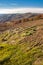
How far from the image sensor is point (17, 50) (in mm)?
33125

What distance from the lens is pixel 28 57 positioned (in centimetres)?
2995

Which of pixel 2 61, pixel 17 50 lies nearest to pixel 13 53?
pixel 17 50

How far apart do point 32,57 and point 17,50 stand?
14.3 ft

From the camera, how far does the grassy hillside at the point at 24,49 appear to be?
2915 centimetres

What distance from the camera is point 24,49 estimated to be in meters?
32.8

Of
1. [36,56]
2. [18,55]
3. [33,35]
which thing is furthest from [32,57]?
[33,35]

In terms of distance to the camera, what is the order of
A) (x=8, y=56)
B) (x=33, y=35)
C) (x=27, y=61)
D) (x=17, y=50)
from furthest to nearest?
(x=33, y=35)
(x=17, y=50)
(x=8, y=56)
(x=27, y=61)

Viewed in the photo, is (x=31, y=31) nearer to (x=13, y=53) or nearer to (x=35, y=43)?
(x=35, y=43)

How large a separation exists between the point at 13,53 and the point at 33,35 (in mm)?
8418

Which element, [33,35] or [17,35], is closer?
[33,35]

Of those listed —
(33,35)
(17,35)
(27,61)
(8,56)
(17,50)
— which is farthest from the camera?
(17,35)

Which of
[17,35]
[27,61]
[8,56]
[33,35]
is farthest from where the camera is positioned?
[17,35]

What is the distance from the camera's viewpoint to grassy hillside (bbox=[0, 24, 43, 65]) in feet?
95.6

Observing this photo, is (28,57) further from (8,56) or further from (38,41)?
(38,41)
